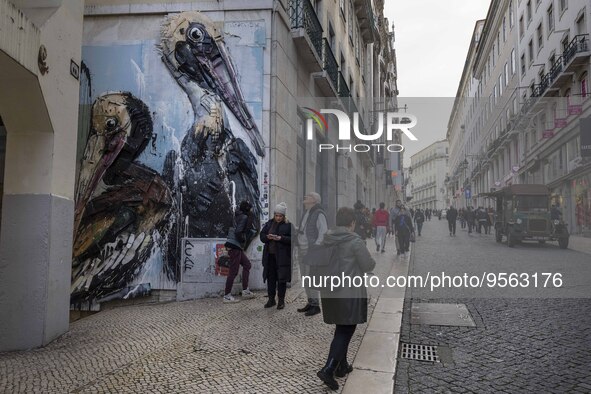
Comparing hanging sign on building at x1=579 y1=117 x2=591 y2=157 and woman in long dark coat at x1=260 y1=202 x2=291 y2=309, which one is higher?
hanging sign on building at x1=579 y1=117 x2=591 y2=157

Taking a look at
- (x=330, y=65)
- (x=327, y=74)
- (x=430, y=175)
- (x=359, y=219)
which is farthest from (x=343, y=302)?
(x=330, y=65)

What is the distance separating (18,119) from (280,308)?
4.04 meters

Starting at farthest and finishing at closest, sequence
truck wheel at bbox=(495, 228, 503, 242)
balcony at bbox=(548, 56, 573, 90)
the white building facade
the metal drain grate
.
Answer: the white building facade < truck wheel at bbox=(495, 228, 503, 242) < balcony at bbox=(548, 56, 573, 90) < the metal drain grate

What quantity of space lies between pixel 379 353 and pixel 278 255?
234 centimetres

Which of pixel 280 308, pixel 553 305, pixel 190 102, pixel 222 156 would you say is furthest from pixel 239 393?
pixel 190 102

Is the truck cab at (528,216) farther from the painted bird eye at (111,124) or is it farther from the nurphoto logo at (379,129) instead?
the painted bird eye at (111,124)

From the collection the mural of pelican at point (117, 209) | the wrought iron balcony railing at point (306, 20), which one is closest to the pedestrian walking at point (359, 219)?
the mural of pelican at point (117, 209)

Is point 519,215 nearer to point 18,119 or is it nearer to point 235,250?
point 235,250

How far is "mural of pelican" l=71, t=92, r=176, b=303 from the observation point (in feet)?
27.5

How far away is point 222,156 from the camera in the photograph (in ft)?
27.3

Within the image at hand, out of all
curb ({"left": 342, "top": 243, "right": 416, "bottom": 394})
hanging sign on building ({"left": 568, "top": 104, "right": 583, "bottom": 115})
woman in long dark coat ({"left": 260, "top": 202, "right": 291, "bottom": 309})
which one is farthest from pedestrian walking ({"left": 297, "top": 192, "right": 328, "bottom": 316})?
hanging sign on building ({"left": 568, "top": 104, "right": 583, "bottom": 115})

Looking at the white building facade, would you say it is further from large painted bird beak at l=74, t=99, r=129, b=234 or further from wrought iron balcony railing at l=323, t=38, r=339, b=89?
large painted bird beak at l=74, t=99, r=129, b=234

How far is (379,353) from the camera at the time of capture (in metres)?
4.53

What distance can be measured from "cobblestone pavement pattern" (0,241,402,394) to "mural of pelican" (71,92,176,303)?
195 centimetres
